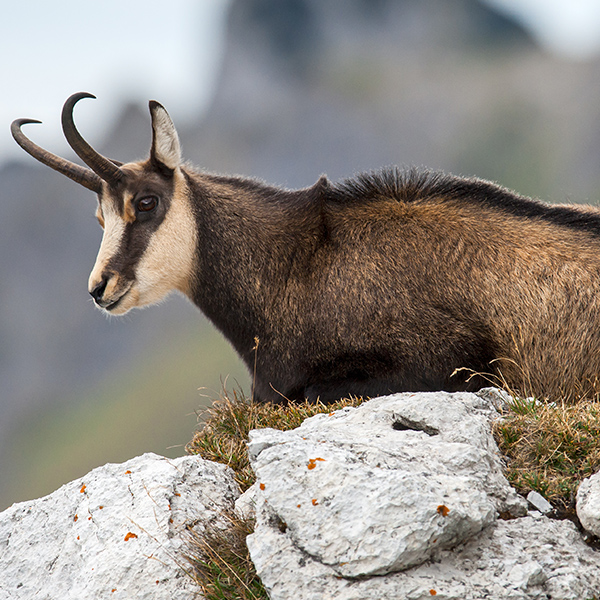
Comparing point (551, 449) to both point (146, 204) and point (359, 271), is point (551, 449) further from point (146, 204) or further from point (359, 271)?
point (146, 204)

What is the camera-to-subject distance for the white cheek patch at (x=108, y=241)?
8383 mm

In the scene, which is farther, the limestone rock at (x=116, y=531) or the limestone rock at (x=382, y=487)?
the limestone rock at (x=116, y=531)

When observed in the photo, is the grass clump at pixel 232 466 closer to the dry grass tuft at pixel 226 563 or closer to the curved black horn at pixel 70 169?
the dry grass tuft at pixel 226 563

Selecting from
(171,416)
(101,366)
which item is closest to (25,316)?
(101,366)

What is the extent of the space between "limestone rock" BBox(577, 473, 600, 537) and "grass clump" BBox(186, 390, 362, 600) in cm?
243

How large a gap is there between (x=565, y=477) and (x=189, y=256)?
5.02 meters

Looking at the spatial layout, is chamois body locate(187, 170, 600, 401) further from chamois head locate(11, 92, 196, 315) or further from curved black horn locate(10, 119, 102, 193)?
curved black horn locate(10, 119, 102, 193)

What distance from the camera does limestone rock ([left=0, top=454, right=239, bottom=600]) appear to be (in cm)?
591

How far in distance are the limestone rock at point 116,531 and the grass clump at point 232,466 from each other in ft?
0.54

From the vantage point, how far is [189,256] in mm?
8977

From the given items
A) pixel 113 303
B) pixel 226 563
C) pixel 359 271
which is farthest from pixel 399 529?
pixel 113 303

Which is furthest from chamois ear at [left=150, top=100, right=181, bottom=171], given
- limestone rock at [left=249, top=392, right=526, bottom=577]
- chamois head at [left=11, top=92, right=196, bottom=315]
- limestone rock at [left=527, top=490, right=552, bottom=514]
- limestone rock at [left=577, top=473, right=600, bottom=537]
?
limestone rock at [left=577, top=473, right=600, bottom=537]

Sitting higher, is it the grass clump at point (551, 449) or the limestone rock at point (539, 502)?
the grass clump at point (551, 449)

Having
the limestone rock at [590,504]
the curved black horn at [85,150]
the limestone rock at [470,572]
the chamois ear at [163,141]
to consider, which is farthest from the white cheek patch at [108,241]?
the limestone rock at [590,504]
